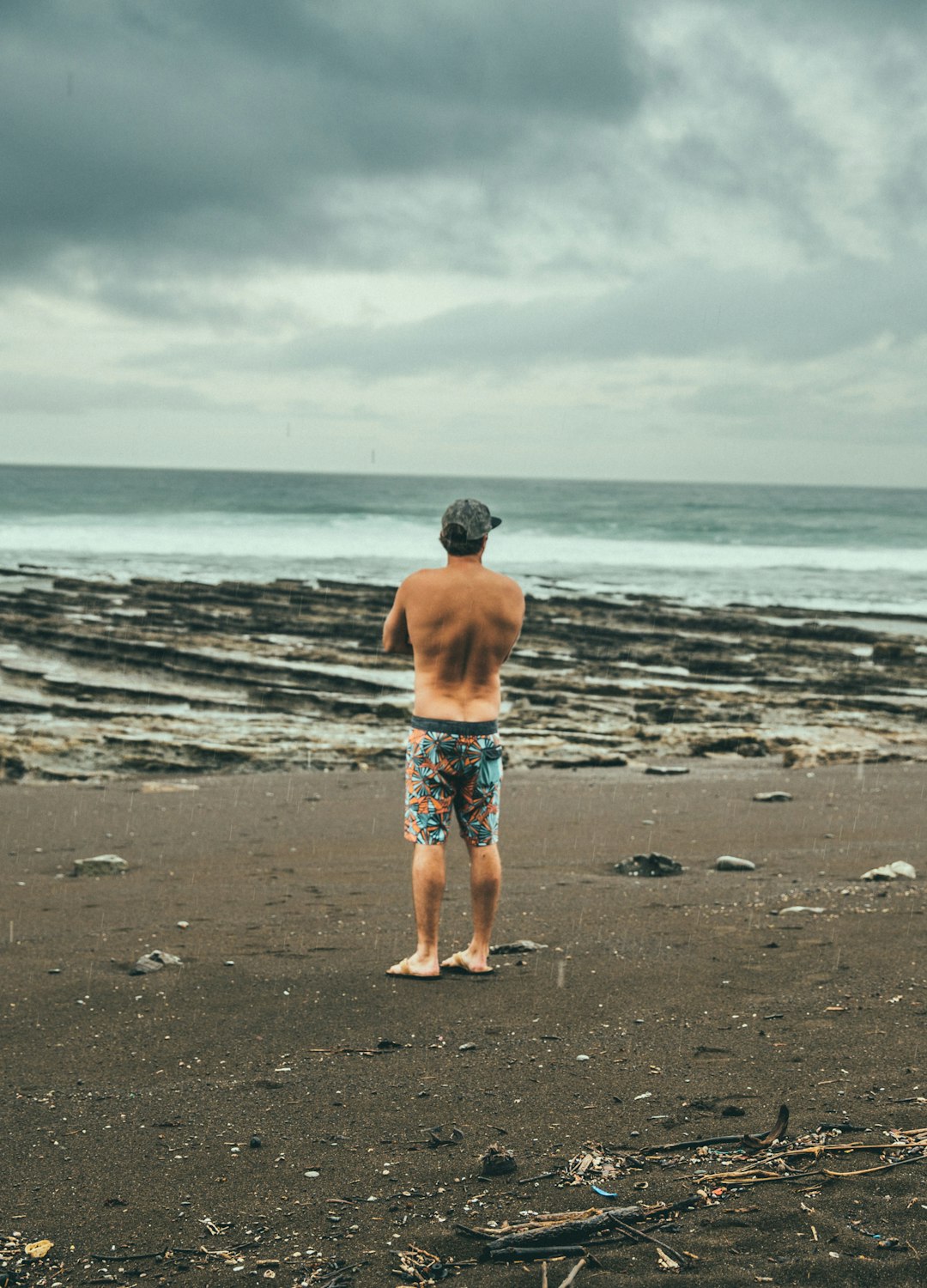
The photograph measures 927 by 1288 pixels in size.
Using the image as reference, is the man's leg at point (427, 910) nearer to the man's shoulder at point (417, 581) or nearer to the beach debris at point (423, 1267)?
the man's shoulder at point (417, 581)

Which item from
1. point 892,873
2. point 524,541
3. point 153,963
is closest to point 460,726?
point 153,963

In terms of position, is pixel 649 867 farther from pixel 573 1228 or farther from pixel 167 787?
pixel 167 787

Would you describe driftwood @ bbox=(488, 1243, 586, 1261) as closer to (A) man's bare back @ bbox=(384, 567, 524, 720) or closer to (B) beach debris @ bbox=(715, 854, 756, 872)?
(A) man's bare back @ bbox=(384, 567, 524, 720)

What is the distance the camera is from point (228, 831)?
7191 mm

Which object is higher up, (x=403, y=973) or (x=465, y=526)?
(x=465, y=526)

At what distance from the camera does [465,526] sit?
4.25 meters

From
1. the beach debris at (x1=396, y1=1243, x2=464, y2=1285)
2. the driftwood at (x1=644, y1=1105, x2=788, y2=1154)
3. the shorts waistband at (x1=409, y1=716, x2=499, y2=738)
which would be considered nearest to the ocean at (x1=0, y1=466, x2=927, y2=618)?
the shorts waistband at (x1=409, y1=716, x2=499, y2=738)

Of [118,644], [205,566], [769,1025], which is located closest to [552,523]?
[205,566]

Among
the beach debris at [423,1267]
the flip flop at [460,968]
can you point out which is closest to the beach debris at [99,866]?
the flip flop at [460,968]

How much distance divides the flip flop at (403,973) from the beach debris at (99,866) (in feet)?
7.63

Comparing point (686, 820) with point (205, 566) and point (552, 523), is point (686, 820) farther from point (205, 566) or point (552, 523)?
point (552, 523)

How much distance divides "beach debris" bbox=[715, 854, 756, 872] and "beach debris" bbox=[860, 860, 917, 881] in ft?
1.95

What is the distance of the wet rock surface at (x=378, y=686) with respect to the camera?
1038 centimetres

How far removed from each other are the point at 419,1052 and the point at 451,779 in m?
1.09
